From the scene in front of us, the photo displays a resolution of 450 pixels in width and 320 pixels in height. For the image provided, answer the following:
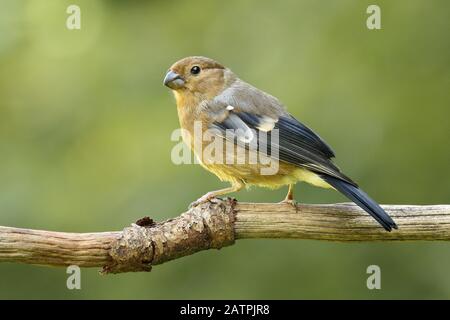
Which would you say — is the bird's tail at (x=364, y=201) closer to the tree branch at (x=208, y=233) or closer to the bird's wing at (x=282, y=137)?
the bird's wing at (x=282, y=137)

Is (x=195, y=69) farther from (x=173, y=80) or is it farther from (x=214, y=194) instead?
(x=214, y=194)

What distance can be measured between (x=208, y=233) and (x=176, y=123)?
1897 millimetres

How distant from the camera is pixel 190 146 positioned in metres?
5.87

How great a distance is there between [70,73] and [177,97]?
4.85ft

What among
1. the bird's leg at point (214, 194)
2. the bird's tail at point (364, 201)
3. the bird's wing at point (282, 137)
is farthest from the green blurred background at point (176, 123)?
the bird's tail at point (364, 201)

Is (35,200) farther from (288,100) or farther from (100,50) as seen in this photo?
(288,100)

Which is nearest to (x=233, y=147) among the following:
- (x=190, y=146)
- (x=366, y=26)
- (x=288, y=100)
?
(x=190, y=146)

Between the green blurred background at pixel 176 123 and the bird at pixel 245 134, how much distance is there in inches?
29.7

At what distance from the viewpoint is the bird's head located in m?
5.96

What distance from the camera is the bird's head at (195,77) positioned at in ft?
19.5

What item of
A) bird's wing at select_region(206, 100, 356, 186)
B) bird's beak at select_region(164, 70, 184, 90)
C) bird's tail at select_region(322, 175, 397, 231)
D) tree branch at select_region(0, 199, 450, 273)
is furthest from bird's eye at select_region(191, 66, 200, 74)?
bird's tail at select_region(322, 175, 397, 231)

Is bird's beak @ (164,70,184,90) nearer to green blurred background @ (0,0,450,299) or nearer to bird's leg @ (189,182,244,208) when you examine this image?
green blurred background @ (0,0,450,299)

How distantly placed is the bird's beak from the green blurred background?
0.81 metres

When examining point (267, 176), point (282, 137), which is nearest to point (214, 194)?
point (267, 176)
